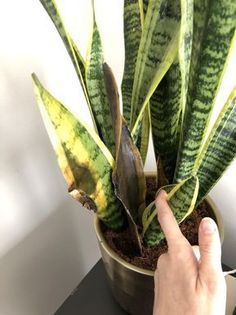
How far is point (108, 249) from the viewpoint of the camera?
1.77 ft

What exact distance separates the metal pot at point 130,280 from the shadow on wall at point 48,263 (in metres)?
0.22

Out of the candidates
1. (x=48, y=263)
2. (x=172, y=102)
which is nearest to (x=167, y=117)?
(x=172, y=102)

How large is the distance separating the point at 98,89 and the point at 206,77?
163 mm

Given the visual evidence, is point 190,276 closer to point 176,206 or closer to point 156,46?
point 176,206

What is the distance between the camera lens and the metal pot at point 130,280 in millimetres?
521

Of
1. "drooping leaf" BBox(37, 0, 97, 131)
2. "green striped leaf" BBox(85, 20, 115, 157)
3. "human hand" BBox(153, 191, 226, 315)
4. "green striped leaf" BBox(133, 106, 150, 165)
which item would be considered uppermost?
"drooping leaf" BBox(37, 0, 97, 131)

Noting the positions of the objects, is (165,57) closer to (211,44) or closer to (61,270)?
(211,44)

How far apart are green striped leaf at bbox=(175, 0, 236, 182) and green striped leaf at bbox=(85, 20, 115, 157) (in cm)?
11

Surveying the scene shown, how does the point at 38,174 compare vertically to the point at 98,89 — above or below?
below

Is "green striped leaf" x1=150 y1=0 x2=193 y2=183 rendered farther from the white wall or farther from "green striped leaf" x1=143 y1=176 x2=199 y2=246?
the white wall

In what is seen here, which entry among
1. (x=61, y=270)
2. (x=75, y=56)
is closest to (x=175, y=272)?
(x=75, y=56)

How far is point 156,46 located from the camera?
413 millimetres

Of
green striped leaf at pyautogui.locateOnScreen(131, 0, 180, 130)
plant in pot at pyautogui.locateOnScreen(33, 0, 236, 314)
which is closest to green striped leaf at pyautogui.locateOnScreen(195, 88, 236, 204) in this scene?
plant in pot at pyautogui.locateOnScreen(33, 0, 236, 314)

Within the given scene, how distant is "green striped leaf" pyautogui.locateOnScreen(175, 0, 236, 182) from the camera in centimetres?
32
